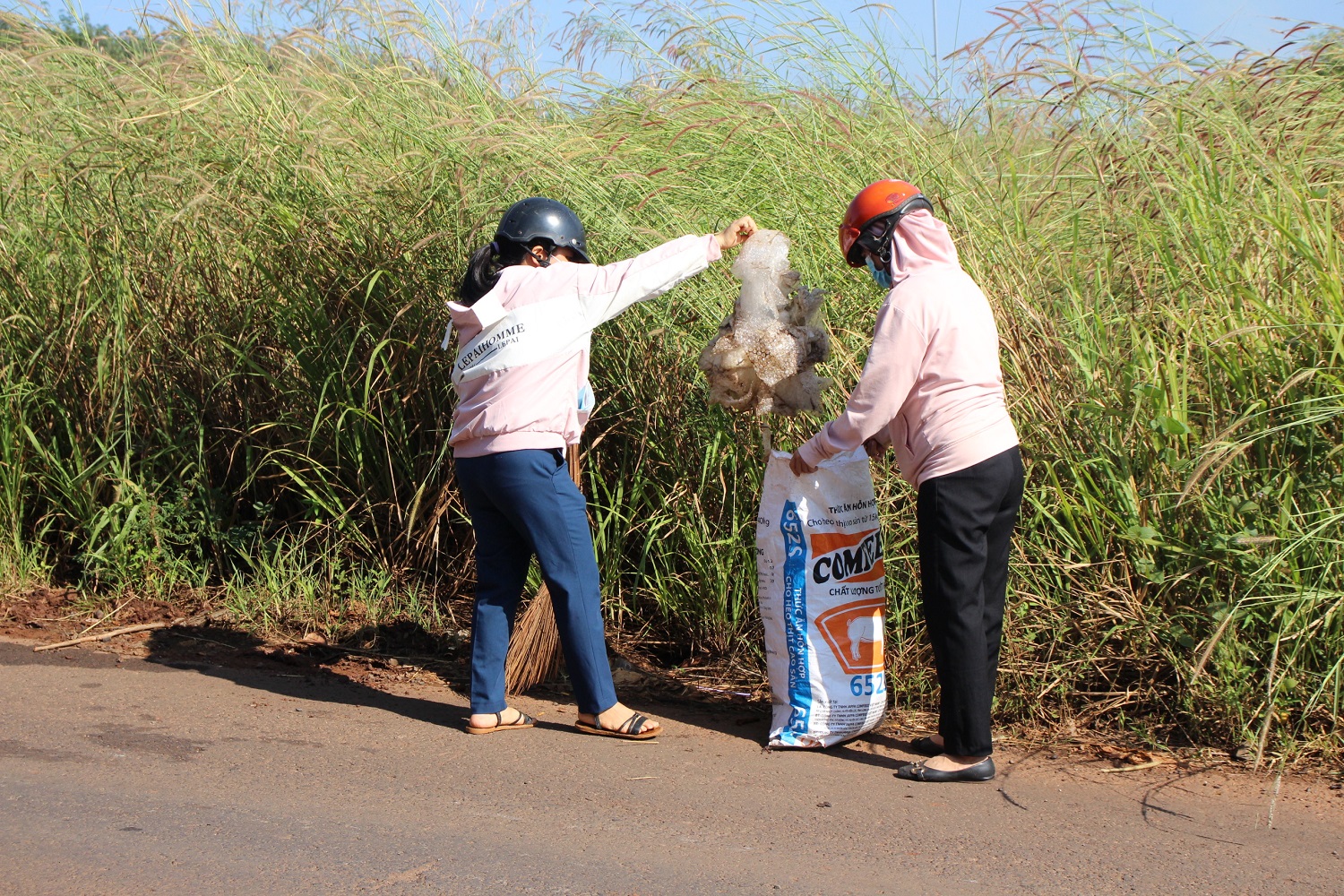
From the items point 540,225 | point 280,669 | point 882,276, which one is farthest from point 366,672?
point 882,276

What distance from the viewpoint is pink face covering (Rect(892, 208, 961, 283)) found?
4020mm

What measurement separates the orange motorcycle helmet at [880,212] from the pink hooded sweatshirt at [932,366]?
46 millimetres

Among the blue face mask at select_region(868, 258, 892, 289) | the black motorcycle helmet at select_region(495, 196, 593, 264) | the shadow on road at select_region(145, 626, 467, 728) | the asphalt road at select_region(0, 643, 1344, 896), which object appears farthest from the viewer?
the shadow on road at select_region(145, 626, 467, 728)

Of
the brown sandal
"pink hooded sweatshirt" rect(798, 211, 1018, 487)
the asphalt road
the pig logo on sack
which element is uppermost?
"pink hooded sweatshirt" rect(798, 211, 1018, 487)

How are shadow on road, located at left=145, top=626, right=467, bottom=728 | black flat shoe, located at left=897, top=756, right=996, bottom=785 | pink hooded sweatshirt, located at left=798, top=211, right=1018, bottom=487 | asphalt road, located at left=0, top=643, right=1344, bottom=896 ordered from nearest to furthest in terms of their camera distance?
asphalt road, located at left=0, top=643, right=1344, bottom=896 < pink hooded sweatshirt, located at left=798, top=211, right=1018, bottom=487 < black flat shoe, located at left=897, top=756, right=996, bottom=785 < shadow on road, located at left=145, top=626, right=467, bottom=728

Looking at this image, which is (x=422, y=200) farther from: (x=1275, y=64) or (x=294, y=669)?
(x=1275, y=64)

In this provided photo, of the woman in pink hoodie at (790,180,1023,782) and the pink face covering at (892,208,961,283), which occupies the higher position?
the pink face covering at (892,208,961,283)

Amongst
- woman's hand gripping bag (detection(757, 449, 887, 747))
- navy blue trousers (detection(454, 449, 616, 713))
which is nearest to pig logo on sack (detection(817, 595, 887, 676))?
woman's hand gripping bag (detection(757, 449, 887, 747))

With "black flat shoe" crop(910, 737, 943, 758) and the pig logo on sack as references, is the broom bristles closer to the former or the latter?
the pig logo on sack

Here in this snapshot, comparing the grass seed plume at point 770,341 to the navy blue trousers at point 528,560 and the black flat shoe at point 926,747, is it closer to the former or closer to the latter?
the navy blue trousers at point 528,560

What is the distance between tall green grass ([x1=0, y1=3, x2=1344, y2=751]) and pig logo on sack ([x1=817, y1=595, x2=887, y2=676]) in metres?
0.38

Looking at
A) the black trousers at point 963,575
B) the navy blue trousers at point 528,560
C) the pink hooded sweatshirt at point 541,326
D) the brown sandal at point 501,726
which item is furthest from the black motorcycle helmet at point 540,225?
the brown sandal at point 501,726

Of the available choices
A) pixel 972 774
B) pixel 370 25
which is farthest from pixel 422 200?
pixel 972 774

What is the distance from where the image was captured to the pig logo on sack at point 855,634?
4.38 meters
